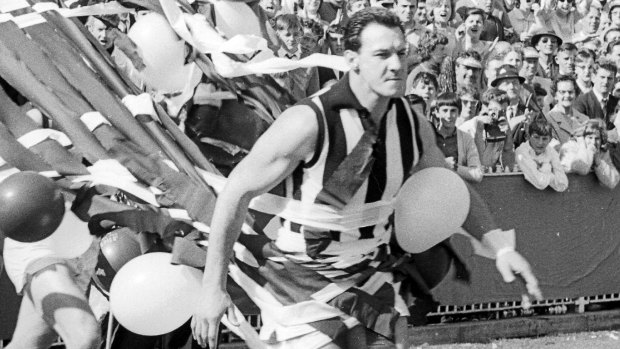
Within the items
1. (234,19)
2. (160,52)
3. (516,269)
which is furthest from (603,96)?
(516,269)

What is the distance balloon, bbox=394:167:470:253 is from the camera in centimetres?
449

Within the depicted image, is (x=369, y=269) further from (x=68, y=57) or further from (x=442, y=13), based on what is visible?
(x=442, y=13)

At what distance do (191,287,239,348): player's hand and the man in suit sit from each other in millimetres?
5786

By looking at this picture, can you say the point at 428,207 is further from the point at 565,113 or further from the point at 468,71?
the point at 565,113

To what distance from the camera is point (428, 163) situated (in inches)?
180

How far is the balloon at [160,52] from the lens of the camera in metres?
5.42

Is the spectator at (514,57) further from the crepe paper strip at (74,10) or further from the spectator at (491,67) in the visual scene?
the crepe paper strip at (74,10)

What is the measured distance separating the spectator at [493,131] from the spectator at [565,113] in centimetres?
65

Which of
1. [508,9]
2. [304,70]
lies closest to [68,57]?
[304,70]

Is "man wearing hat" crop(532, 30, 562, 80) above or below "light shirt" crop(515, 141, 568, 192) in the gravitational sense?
below

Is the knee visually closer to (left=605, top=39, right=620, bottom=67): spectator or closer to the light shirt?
the light shirt

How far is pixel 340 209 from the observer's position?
14.4 ft

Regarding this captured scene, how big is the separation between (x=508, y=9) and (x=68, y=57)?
19.5 ft

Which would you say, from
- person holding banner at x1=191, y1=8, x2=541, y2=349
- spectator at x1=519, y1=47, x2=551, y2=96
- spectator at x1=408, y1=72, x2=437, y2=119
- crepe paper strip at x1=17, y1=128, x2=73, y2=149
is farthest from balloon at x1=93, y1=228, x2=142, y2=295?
spectator at x1=519, y1=47, x2=551, y2=96
